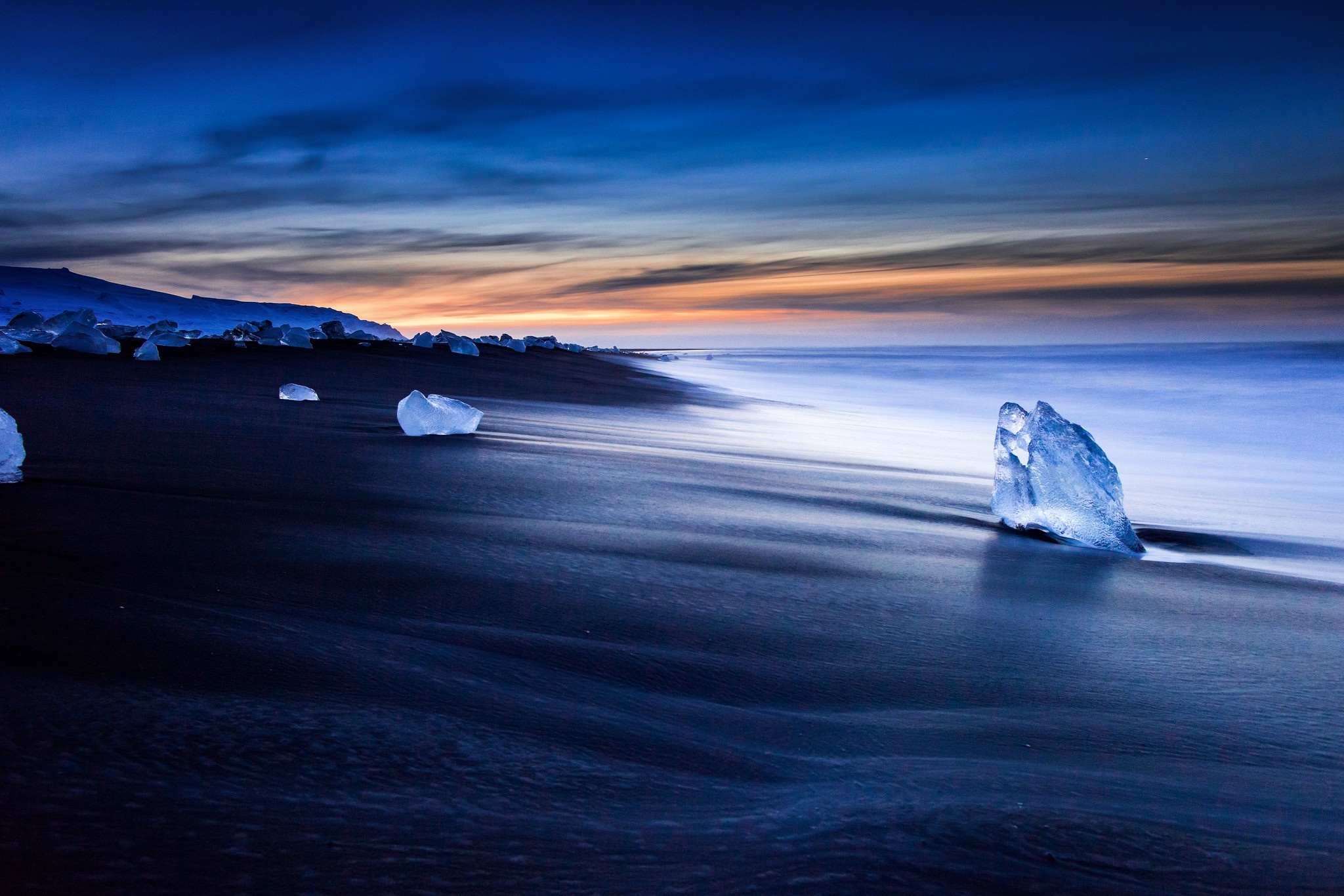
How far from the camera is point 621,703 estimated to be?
1951 millimetres

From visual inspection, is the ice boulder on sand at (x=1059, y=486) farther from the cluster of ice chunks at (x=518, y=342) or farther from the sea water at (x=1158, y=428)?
the cluster of ice chunks at (x=518, y=342)

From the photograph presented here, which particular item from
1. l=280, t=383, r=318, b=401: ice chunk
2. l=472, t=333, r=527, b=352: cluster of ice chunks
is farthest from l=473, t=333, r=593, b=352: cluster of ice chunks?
l=280, t=383, r=318, b=401: ice chunk

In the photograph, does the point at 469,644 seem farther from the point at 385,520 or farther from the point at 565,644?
the point at 385,520

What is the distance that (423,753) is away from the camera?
1574 millimetres

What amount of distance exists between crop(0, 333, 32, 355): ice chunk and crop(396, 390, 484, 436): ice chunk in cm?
877

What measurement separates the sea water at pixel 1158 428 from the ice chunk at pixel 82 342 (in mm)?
9357

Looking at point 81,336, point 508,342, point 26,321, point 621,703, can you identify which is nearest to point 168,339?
point 81,336

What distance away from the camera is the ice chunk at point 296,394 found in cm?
892

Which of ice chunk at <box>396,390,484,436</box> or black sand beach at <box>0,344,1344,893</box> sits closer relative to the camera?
black sand beach at <box>0,344,1344,893</box>

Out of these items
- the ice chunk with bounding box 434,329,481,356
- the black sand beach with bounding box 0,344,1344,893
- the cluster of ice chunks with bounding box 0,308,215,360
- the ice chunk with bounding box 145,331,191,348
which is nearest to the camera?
the black sand beach with bounding box 0,344,1344,893

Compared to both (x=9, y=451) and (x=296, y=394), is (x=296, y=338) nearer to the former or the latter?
(x=296, y=394)

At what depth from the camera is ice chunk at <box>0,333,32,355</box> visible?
11.9 meters

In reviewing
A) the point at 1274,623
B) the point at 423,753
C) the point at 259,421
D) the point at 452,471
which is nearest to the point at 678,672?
the point at 423,753

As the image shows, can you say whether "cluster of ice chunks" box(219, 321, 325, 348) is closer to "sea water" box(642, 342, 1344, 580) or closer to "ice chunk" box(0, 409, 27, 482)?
"sea water" box(642, 342, 1344, 580)
